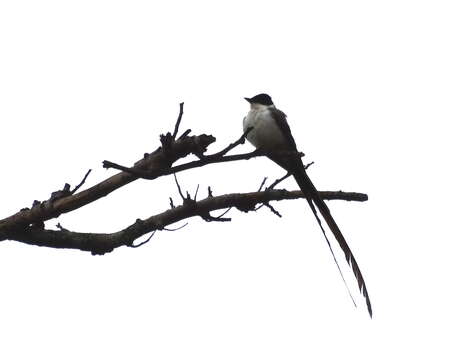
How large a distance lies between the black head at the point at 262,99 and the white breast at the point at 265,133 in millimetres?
317

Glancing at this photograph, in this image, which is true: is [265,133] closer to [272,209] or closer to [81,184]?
[272,209]

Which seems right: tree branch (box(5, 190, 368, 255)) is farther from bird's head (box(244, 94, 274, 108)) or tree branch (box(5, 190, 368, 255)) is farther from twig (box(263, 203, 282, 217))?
bird's head (box(244, 94, 274, 108))

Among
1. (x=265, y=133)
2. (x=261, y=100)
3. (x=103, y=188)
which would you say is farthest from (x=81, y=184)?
(x=261, y=100)

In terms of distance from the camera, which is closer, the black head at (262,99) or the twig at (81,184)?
the twig at (81,184)

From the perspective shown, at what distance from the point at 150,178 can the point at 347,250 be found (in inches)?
85.3

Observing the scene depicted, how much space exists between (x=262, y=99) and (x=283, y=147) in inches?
27.3

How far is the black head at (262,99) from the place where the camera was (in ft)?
21.1

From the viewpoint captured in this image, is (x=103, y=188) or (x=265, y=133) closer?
(x=103, y=188)

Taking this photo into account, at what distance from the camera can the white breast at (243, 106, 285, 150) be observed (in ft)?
19.4

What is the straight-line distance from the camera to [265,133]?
5.92m

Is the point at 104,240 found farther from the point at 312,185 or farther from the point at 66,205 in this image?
the point at 312,185

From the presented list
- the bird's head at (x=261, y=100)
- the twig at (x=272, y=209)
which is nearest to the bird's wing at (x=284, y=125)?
the bird's head at (x=261, y=100)

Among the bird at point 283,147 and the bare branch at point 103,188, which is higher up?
the bird at point 283,147

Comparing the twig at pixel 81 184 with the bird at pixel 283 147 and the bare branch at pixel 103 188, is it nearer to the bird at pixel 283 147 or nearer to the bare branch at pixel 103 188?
the bare branch at pixel 103 188
